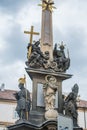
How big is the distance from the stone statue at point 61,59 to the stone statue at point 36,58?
21.3 inches

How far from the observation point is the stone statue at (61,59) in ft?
50.5

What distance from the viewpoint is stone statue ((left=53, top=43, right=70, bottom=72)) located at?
1541cm

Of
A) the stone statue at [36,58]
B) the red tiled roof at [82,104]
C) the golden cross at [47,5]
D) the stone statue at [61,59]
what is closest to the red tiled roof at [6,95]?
the red tiled roof at [82,104]

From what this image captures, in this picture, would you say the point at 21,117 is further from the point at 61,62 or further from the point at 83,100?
the point at 83,100

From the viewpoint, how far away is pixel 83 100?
39.6 metres

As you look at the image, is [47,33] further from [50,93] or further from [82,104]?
[82,104]

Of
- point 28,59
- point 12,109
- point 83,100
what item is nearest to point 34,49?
point 28,59

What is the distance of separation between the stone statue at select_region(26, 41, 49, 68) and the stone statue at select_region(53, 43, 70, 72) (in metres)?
0.54

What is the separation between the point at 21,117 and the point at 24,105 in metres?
0.48


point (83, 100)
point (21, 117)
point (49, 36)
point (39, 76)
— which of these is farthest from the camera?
point (83, 100)

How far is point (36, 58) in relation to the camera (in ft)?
49.7

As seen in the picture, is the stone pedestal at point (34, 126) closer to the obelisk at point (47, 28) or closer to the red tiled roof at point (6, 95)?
the obelisk at point (47, 28)

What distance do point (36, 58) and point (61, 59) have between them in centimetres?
117

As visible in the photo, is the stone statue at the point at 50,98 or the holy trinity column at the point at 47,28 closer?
the stone statue at the point at 50,98
